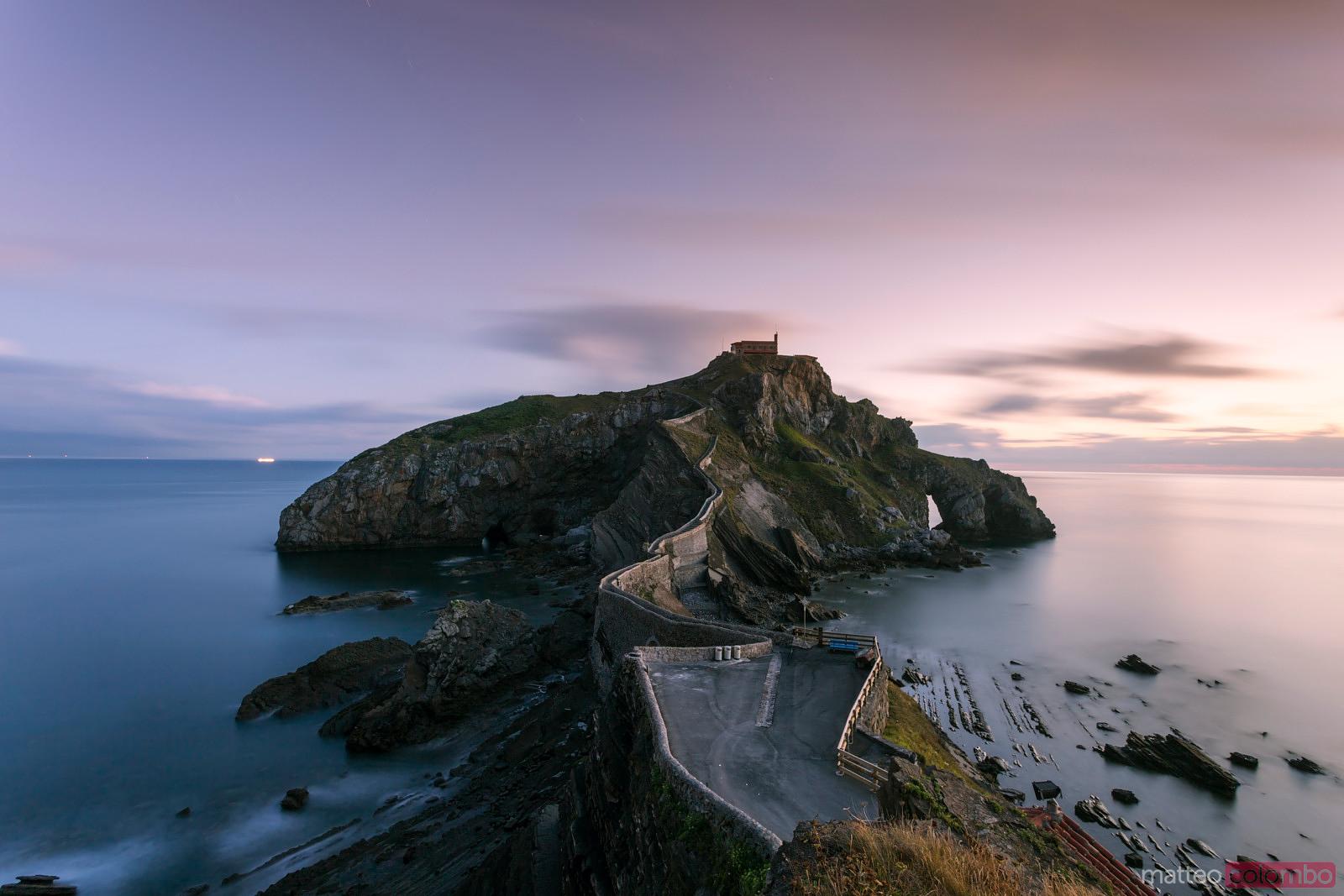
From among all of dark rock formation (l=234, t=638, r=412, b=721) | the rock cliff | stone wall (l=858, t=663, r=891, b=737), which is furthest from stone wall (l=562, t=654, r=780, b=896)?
the rock cliff

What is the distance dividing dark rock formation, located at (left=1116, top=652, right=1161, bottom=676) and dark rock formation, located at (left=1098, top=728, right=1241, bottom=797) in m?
12.4

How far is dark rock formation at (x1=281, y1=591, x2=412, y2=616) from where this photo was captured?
53.7 m

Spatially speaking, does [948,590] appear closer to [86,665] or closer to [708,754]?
[708,754]

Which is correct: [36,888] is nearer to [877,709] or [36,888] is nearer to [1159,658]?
[877,709]

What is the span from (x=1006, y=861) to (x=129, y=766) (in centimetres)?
3881

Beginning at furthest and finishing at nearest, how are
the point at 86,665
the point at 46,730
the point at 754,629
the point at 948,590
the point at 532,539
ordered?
1. the point at 532,539
2. the point at 948,590
3. the point at 86,665
4. the point at 46,730
5. the point at 754,629

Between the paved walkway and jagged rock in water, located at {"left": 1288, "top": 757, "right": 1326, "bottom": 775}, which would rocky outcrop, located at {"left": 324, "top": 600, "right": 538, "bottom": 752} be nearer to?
the paved walkway

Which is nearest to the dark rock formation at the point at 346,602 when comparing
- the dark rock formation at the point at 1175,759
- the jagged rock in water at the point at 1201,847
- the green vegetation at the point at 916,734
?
the green vegetation at the point at 916,734

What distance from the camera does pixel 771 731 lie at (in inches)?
628

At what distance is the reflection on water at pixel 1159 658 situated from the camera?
26.6 metres

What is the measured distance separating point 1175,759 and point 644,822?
30.7m

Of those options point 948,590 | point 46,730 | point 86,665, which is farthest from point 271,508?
point 948,590

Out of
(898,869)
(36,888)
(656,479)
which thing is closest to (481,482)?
(656,479)

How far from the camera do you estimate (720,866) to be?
10.0 m
